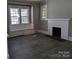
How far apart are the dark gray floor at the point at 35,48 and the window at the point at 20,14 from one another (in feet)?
0.77

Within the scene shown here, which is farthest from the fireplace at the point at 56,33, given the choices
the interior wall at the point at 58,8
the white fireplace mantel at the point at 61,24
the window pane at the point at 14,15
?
the window pane at the point at 14,15

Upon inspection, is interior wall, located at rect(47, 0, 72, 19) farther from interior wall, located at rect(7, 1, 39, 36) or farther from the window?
the window

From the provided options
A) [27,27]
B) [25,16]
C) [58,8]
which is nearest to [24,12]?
[25,16]

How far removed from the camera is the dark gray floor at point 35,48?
4.05 feet

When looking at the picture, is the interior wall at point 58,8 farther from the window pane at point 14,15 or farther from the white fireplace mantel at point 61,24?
the window pane at point 14,15

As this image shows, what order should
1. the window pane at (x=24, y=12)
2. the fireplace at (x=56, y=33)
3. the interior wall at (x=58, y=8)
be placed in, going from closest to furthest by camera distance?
the interior wall at (x=58, y=8)
the fireplace at (x=56, y=33)
the window pane at (x=24, y=12)

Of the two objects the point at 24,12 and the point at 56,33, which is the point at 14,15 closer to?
the point at 24,12

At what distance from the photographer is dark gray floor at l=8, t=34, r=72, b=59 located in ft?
4.05

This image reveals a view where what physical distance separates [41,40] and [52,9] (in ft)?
1.49

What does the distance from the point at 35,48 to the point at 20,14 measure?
54 cm

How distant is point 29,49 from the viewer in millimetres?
1346
